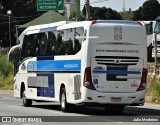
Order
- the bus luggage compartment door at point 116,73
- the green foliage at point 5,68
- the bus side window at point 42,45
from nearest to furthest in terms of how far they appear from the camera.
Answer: the bus luggage compartment door at point 116,73 < the bus side window at point 42,45 < the green foliage at point 5,68

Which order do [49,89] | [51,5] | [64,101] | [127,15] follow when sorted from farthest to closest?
[127,15], [51,5], [49,89], [64,101]

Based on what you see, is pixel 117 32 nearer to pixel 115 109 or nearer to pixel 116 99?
pixel 116 99

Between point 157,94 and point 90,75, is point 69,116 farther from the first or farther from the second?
point 157,94

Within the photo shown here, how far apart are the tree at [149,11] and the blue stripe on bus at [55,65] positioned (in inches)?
3959

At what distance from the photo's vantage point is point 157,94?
27375 millimetres

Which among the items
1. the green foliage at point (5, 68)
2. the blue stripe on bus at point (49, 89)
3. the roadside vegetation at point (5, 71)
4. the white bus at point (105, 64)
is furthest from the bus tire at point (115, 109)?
the green foliage at point (5, 68)

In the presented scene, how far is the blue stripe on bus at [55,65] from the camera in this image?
866 inches

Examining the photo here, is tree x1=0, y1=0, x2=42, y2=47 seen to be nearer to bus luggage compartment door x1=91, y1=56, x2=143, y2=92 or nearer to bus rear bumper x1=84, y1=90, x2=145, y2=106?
bus luggage compartment door x1=91, y1=56, x2=143, y2=92

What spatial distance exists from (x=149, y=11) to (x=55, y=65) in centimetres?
10437

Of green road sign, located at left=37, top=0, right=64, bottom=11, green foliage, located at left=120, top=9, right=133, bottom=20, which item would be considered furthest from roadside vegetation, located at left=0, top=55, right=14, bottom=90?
green foliage, located at left=120, top=9, right=133, bottom=20

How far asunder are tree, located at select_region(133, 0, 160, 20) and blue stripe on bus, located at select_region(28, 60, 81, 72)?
10055cm

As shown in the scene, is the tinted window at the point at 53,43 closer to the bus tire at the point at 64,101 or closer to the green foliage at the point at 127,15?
the bus tire at the point at 64,101

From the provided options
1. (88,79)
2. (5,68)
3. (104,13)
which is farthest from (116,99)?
(104,13)

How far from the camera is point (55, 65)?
2378 centimetres
